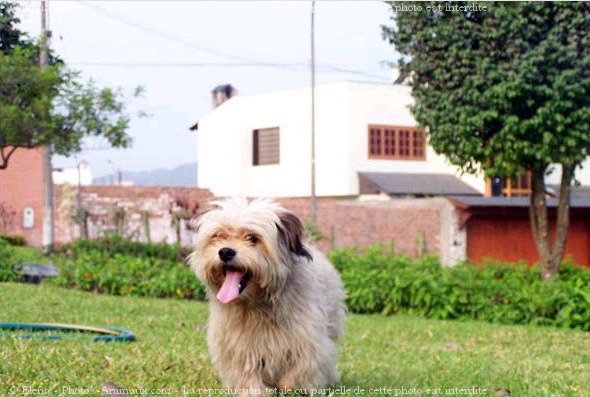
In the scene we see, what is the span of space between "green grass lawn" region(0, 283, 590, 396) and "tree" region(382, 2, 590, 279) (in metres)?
2.38

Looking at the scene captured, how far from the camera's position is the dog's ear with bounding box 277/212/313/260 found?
5496mm

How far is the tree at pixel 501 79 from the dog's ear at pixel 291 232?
7.41 metres

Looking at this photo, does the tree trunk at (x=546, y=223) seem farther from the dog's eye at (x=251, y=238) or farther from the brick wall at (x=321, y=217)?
the dog's eye at (x=251, y=238)

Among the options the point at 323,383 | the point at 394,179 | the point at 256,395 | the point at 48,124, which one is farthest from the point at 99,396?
the point at 394,179

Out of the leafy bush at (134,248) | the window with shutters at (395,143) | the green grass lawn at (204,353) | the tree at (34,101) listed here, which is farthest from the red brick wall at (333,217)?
the tree at (34,101)

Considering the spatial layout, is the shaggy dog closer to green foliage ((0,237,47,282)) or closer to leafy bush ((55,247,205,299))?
green foliage ((0,237,47,282))

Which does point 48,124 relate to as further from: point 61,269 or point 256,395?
point 61,269

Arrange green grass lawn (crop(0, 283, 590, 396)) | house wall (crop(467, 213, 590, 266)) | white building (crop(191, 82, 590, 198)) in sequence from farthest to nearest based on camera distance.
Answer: white building (crop(191, 82, 590, 198)) < house wall (crop(467, 213, 590, 266)) < green grass lawn (crop(0, 283, 590, 396))

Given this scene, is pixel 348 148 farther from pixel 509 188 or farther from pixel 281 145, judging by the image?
pixel 509 188

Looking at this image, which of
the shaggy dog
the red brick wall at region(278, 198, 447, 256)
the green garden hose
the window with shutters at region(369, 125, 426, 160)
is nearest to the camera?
the shaggy dog

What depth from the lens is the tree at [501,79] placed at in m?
12.3

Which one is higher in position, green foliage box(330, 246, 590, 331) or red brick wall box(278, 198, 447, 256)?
red brick wall box(278, 198, 447, 256)

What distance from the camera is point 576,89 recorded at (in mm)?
12383

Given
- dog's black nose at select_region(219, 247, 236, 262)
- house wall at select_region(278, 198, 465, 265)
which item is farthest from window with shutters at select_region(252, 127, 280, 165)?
dog's black nose at select_region(219, 247, 236, 262)
